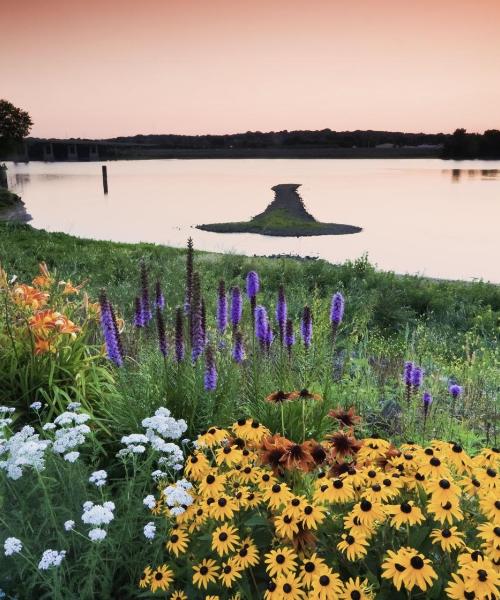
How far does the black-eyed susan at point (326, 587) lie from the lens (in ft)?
6.89

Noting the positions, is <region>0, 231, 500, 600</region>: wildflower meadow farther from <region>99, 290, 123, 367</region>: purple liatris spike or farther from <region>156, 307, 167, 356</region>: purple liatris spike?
<region>156, 307, 167, 356</region>: purple liatris spike

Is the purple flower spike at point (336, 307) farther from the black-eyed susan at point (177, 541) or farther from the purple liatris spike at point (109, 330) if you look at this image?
the black-eyed susan at point (177, 541)

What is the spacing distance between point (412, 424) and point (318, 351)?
3.69 ft

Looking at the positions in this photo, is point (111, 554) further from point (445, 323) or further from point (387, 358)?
point (445, 323)

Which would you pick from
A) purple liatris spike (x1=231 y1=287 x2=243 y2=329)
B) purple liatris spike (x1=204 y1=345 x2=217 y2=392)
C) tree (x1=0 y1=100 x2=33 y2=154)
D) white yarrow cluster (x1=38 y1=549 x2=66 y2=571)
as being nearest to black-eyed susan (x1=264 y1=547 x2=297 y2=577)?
white yarrow cluster (x1=38 y1=549 x2=66 y2=571)

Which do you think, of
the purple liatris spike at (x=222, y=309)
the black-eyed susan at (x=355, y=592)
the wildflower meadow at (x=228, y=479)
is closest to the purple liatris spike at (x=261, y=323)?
the wildflower meadow at (x=228, y=479)

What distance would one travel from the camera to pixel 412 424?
5426 mm

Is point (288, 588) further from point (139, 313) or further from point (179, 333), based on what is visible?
point (139, 313)

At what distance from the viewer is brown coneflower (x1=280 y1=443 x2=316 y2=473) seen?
2752mm

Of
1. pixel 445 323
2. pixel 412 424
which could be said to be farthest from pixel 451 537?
pixel 445 323

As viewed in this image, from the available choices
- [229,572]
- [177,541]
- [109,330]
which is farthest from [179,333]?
[229,572]

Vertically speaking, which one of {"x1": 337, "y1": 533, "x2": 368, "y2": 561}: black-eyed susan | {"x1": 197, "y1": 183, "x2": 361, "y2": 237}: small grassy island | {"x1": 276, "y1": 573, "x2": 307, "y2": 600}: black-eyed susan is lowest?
{"x1": 197, "y1": 183, "x2": 361, "y2": 237}: small grassy island

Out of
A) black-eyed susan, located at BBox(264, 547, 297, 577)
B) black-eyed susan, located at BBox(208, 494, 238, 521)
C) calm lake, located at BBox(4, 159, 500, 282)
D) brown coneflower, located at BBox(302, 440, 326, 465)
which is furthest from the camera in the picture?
calm lake, located at BBox(4, 159, 500, 282)

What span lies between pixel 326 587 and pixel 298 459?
708 millimetres
